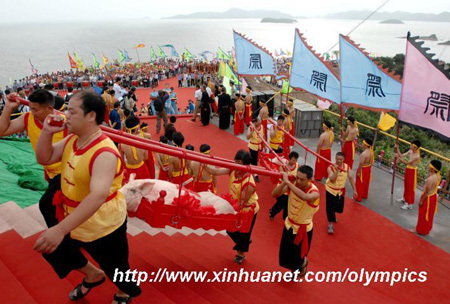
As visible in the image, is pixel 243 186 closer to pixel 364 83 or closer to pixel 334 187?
pixel 334 187

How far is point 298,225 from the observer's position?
3.76m

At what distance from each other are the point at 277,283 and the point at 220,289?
32.9 inches

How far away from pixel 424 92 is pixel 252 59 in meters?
5.93

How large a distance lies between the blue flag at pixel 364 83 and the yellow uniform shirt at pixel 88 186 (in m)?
5.70

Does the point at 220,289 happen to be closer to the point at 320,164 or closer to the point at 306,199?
the point at 306,199

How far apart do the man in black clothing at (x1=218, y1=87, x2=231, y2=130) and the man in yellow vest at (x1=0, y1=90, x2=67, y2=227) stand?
7.62m

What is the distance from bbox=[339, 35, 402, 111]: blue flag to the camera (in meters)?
6.11

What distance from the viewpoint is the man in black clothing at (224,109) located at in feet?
33.1

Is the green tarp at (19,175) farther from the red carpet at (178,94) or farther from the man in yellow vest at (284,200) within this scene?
the red carpet at (178,94)

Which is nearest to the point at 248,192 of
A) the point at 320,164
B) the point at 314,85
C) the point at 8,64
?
the point at 320,164

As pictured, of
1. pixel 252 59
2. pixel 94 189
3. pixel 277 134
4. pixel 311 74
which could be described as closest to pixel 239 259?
pixel 94 189

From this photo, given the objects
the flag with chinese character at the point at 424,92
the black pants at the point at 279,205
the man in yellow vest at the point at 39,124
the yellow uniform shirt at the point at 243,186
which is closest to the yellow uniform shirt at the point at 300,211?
the yellow uniform shirt at the point at 243,186

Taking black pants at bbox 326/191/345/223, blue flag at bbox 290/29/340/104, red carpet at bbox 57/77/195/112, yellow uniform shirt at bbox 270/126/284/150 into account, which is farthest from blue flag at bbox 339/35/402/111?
red carpet at bbox 57/77/195/112

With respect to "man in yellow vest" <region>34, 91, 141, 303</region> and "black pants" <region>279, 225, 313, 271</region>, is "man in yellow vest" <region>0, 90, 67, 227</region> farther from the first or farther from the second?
"black pants" <region>279, 225, 313, 271</region>
